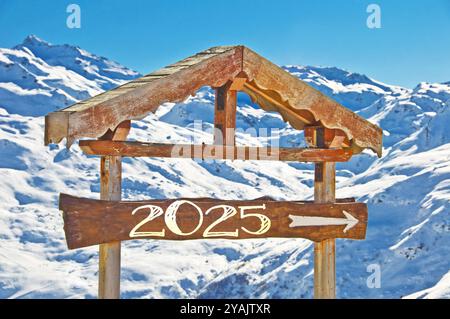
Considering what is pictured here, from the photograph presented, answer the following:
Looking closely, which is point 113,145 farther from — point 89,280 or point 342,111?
point 89,280

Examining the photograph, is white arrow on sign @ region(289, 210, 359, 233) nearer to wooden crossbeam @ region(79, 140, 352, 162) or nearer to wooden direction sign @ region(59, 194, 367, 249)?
wooden direction sign @ region(59, 194, 367, 249)

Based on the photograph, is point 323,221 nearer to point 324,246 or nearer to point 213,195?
point 324,246

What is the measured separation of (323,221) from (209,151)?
158 cm

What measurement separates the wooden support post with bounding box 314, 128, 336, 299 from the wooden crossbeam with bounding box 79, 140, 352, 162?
0.15 m

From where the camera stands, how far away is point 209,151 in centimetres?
834

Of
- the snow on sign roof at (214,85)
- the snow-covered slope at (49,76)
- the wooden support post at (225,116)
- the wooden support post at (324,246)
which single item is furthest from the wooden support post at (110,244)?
the snow-covered slope at (49,76)

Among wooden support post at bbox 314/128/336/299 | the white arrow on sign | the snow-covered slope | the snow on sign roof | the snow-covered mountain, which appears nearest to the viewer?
the snow on sign roof

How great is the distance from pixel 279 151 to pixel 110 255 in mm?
2184

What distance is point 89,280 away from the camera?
5166 cm

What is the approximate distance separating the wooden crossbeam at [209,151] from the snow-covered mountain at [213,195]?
5.13 feet

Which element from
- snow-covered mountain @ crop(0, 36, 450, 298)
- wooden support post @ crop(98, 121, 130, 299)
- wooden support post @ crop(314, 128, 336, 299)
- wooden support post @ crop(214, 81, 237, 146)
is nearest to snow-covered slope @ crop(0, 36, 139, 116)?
snow-covered mountain @ crop(0, 36, 450, 298)

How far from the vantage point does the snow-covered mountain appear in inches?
1371

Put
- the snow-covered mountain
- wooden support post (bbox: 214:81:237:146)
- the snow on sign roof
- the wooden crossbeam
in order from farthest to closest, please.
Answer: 1. the snow-covered mountain
2. wooden support post (bbox: 214:81:237:146)
3. the wooden crossbeam
4. the snow on sign roof

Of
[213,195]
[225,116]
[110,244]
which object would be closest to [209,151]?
[225,116]
